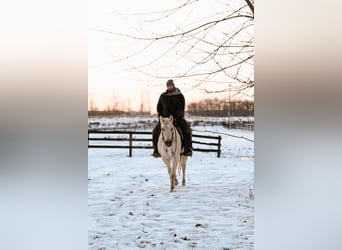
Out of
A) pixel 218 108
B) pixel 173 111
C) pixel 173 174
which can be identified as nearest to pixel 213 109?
pixel 218 108

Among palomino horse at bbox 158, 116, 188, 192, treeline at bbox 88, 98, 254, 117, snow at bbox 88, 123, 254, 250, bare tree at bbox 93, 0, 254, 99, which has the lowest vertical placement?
snow at bbox 88, 123, 254, 250

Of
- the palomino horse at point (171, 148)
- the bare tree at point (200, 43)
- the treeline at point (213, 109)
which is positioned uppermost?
the bare tree at point (200, 43)

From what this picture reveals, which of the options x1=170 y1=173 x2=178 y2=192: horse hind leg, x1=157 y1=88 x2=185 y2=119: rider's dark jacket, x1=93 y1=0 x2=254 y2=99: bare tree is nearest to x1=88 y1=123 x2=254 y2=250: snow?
x1=170 y1=173 x2=178 y2=192: horse hind leg

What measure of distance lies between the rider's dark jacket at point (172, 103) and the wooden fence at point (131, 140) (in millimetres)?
183

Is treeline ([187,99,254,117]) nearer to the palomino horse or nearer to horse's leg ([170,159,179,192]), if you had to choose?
the palomino horse

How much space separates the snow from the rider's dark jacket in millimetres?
187

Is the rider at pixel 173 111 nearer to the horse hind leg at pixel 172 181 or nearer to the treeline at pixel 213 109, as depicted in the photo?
the treeline at pixel 213 109

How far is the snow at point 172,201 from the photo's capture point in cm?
226

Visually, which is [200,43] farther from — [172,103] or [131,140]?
[131,140]

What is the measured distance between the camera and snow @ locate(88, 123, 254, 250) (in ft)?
7.41

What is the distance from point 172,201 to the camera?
236 centimetres

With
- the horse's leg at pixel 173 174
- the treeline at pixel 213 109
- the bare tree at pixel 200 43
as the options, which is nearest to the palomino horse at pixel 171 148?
the horse's leg at pixel 173 174

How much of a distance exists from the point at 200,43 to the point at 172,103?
0.43m
